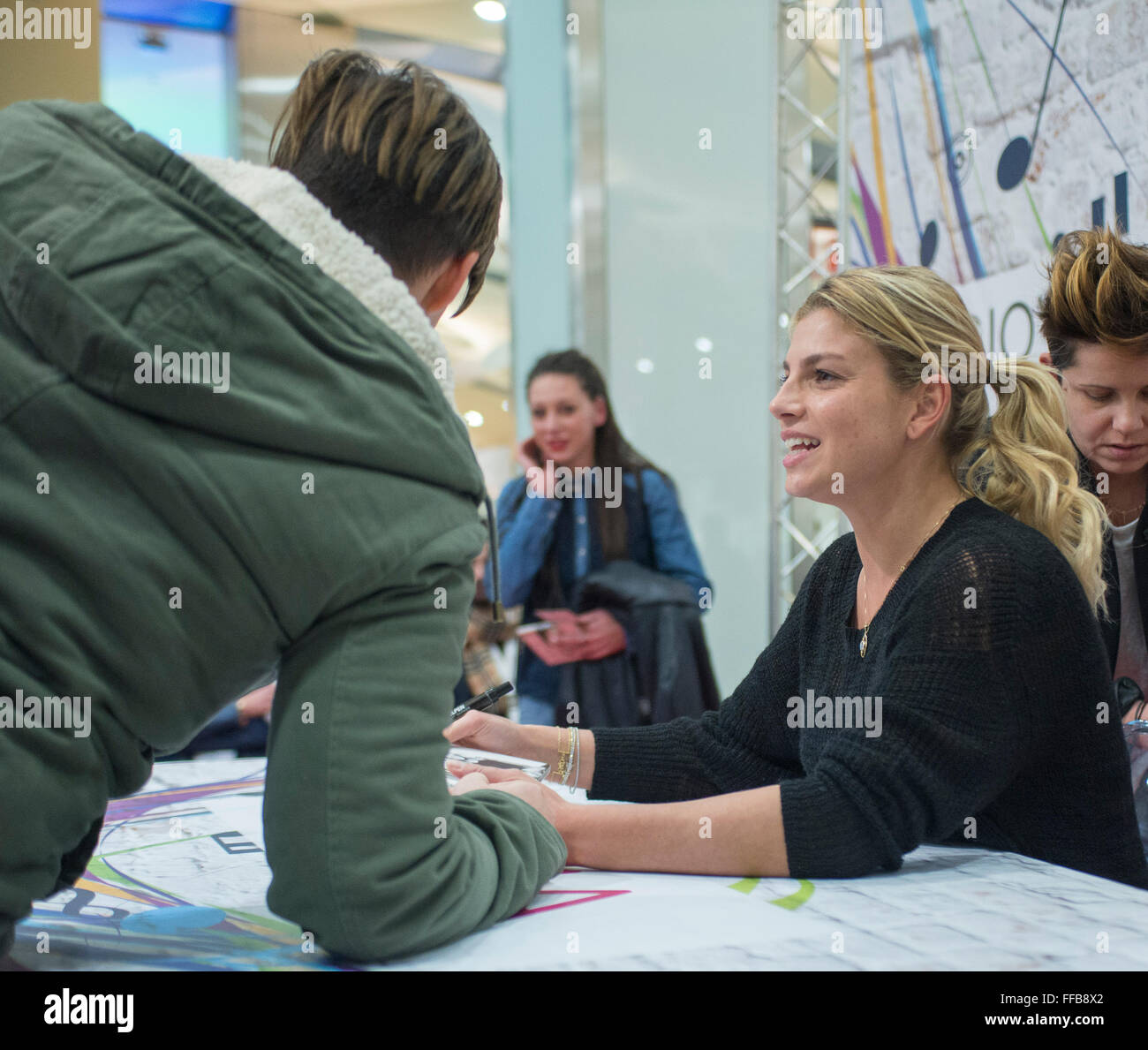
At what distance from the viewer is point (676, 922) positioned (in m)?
0.98

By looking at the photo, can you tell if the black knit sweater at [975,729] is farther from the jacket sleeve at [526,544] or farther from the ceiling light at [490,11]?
the ceiling light at [490,11]

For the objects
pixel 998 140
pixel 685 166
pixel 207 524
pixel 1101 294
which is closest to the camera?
pixel 207 524

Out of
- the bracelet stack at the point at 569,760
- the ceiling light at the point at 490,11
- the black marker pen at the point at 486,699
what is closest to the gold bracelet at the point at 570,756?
the bracelet stack at the point at 569,760

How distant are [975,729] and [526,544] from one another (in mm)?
2071

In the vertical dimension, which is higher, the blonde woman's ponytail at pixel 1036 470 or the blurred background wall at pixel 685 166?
the blurred background wall at pixel 685 166

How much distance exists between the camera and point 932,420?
151cm

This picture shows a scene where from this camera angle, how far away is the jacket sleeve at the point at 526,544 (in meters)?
3.17

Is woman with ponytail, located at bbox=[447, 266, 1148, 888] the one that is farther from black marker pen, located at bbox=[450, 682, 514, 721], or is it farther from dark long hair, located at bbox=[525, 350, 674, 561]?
dark long hair, located at bbox=[525, 350, 674, 561]

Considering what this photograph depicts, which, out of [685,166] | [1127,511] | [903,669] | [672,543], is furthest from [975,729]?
[685,166]

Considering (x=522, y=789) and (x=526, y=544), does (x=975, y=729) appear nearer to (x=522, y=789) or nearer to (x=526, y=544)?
(x=522, y=789)

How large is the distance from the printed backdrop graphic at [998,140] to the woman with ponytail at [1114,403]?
0.53 metres
